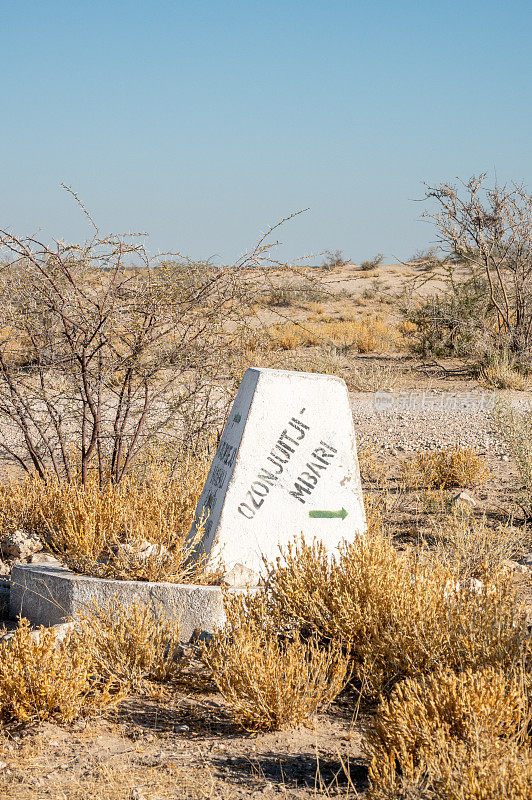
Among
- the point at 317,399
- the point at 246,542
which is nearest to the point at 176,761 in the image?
the point at 246,542

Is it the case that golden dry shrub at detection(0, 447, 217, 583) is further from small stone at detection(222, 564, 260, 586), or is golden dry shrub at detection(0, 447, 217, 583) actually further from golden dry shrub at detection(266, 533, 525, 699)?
golden dry shrub at detection(266, 533, 525, 699)

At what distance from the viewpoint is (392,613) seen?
11.9 feet

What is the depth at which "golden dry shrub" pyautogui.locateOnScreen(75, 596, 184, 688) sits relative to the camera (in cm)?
364

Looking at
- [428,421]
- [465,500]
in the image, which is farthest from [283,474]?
[428,421]

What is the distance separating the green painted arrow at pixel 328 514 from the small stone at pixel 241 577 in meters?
0.47

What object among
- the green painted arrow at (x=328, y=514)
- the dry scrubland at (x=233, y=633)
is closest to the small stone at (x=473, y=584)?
the dry scrubland at (x=233, y=633)

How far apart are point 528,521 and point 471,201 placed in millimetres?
8312

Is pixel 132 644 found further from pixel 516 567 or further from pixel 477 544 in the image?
pixel 516 567

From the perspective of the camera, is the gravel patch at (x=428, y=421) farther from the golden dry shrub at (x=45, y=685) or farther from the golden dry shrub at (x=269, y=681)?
the golden dry shrub at (x=45, y=685)

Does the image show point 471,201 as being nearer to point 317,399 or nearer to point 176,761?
point 317,399

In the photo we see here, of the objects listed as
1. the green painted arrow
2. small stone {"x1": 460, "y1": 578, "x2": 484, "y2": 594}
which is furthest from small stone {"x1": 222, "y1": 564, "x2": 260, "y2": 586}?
small stone {"x1": 460, "y1": 578, "x2": 484, "y2": 594}

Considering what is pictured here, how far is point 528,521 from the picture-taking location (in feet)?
21.6

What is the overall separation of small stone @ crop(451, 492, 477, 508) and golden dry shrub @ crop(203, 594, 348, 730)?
11.2 feet

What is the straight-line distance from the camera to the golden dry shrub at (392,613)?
11.1ft
